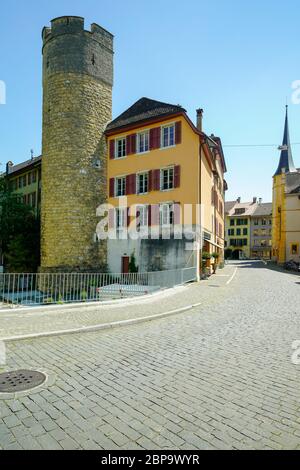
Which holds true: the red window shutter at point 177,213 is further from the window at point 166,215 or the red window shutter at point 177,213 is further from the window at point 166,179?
the window at point 166,179

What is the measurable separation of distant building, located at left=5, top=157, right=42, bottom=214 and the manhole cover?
88.3ft

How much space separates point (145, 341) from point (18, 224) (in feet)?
79.4

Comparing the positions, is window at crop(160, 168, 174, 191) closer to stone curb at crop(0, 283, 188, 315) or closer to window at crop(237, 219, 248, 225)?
stone curb at crop(0, 283, 188, 315)

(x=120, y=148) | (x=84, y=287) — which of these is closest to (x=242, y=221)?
(x=120, y=148)

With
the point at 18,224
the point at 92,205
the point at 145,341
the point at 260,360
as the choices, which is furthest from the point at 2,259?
the point at 260,360

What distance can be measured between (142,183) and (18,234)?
1258 cm

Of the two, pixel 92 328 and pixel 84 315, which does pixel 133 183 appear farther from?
pixel 92 328

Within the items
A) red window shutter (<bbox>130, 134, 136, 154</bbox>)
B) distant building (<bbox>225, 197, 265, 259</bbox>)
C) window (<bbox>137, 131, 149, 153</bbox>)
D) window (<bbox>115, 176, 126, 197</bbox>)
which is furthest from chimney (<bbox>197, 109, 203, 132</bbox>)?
distant building (<bbox>225, 197, 265, 259</bbox>)

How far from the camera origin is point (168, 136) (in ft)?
70.7

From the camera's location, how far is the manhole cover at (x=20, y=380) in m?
4.33

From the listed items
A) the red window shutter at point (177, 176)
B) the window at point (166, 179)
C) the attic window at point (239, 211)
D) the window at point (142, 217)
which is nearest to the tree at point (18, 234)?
the window at point (142, 217)

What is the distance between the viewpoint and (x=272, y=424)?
11.3 ft

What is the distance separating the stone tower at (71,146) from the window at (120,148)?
167cm
